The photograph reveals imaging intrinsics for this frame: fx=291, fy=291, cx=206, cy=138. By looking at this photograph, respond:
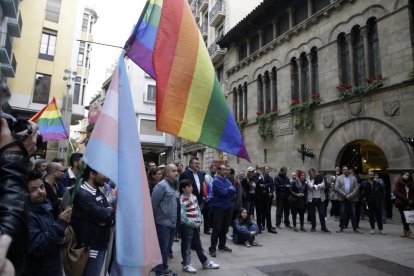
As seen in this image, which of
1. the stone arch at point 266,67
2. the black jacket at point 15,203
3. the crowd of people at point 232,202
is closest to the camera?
the black jacket at point 15,203

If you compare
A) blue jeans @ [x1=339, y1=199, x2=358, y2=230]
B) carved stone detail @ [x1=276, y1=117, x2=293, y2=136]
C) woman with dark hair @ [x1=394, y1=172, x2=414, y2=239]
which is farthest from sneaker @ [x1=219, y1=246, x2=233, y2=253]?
carved stone detail @ [x1=276, y1=117, x2=293, y2=136]

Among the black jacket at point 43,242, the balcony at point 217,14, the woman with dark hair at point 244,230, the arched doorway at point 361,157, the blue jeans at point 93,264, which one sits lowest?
the woman with dark hair at point 244,230

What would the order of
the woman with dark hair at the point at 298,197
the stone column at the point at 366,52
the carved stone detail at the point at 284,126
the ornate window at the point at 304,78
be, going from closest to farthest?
the woman with dark hair at the point at 298,197 < the stone column at the point at 366,52 < the ornate window at the point at 304,78 < the carved stone detail at the point at 284,126

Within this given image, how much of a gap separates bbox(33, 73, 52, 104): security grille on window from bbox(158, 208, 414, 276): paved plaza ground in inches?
706

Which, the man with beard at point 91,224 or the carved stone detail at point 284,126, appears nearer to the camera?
the man with beard at point 91,224

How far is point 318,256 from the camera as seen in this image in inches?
248

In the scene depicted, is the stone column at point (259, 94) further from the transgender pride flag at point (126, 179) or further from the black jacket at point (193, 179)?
the transgender pride flag at point (126, 179)

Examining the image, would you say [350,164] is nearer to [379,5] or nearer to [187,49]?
[379,5]

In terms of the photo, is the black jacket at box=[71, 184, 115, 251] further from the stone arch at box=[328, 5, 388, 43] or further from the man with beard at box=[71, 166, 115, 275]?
the stone arch at box=[328, 5, 388, 43]

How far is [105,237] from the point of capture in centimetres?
310

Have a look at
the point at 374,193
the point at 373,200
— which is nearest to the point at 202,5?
the point at 374,193

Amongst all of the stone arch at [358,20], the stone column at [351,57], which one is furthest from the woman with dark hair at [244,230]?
the stone arch at [358,20]

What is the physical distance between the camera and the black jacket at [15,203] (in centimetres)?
112

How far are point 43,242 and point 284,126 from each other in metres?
14.4
